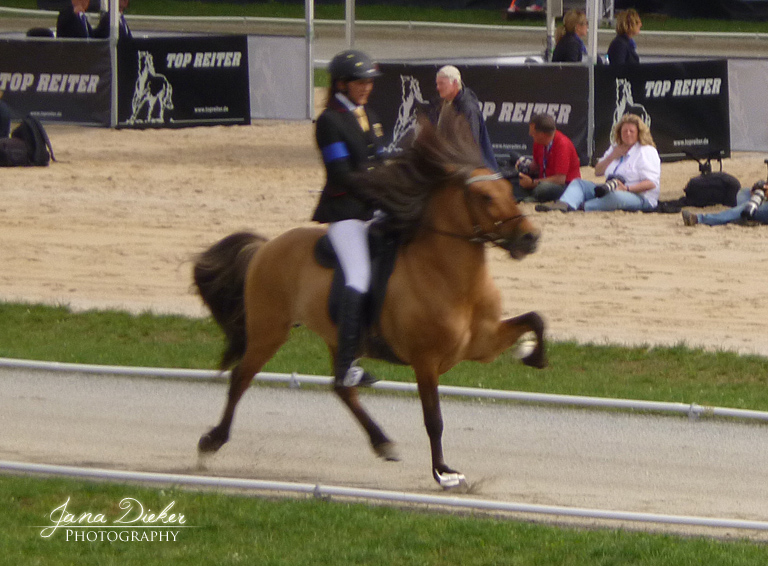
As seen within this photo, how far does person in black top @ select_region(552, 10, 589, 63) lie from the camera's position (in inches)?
741

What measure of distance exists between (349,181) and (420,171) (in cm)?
40

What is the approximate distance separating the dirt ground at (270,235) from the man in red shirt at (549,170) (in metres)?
0.24

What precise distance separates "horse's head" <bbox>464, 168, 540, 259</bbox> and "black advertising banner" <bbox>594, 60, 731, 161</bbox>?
1213 cm

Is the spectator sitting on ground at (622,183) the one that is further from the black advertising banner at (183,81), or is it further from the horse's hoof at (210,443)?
the black advertising banner at (183,81)

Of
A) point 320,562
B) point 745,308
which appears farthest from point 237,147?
point 320,562

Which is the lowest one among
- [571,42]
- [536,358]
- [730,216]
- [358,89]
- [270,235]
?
[270,235]

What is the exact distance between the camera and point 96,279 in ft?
41.2

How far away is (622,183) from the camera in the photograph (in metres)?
15.2

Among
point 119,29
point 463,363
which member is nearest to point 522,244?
point 463,363

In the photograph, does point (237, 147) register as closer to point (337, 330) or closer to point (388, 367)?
point (388, 367)

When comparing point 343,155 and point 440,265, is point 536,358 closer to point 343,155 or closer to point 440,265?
point 440,265

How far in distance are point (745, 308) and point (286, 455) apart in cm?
536

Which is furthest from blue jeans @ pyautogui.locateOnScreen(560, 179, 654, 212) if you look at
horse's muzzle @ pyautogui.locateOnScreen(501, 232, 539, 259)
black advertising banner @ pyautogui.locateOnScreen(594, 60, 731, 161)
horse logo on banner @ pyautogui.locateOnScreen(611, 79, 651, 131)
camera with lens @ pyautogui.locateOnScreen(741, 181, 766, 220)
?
horse's muzzle @ pyautogui.locateOnScreen(501, 232, 539, 259)

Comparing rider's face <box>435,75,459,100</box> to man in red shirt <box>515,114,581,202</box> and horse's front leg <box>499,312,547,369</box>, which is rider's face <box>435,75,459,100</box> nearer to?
man in red shirt <box>515,114,581,202</box>
